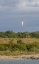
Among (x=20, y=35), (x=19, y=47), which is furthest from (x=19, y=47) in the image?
(x=20, y=35)

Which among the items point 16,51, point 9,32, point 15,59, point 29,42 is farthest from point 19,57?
point 9,32

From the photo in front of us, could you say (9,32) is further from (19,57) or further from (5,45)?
(19,57)

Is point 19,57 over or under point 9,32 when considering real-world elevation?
under

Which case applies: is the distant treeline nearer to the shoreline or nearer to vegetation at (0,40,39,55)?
vegetation at (0,40,39,55)

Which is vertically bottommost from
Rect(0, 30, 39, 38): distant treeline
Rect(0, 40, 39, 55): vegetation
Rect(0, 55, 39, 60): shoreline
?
Rect(0, 55, 39, 60): shoreline

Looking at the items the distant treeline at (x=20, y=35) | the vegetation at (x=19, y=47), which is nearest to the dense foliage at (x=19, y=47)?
the vegetation at (x=19, y=47)

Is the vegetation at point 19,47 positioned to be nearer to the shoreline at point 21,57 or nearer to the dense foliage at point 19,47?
the dense foliage at point 19,47

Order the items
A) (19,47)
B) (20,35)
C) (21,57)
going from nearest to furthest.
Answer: (21,57), (19,47), (20,35)

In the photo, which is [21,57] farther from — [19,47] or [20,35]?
[20,35]

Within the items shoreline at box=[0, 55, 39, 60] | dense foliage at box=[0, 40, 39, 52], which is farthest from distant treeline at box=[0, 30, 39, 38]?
shoreline at box=[0, 55, 39, 60]

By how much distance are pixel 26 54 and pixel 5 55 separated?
3.91m

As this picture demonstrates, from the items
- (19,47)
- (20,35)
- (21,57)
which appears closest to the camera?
(21,57)

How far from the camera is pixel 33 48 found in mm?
79125

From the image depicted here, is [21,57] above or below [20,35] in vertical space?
below
